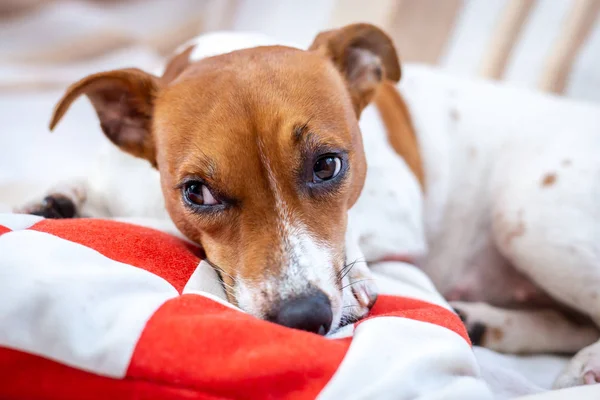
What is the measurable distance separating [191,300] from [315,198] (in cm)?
54

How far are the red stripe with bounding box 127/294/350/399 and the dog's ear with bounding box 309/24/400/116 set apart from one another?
1.14m

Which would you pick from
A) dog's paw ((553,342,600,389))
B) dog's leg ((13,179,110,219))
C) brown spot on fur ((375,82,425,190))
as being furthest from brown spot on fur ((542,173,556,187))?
dog's leg ((13,179,110,219))

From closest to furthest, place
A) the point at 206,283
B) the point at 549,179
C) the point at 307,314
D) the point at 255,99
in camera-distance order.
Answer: the point at 307,314, the point at 206,283, the point at 255,99, the point at 549,179

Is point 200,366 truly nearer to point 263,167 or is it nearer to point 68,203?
point 263,167

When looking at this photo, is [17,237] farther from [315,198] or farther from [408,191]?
[408,191]

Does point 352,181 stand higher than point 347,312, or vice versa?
point 352,181

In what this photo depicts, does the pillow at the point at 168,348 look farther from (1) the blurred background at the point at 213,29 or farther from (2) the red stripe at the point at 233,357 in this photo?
(1) the blurred background at the point at 213,29

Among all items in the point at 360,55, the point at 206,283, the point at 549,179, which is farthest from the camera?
the point at 549,179

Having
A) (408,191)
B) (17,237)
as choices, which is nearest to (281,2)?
(408,191)

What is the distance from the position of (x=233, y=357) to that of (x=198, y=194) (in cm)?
67

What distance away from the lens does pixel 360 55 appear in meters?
2.18

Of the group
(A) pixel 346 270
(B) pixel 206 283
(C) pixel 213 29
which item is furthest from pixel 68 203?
(C) pixel 213 29

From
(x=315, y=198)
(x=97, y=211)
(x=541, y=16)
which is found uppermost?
(x=541, y=16)

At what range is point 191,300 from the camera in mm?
1306
